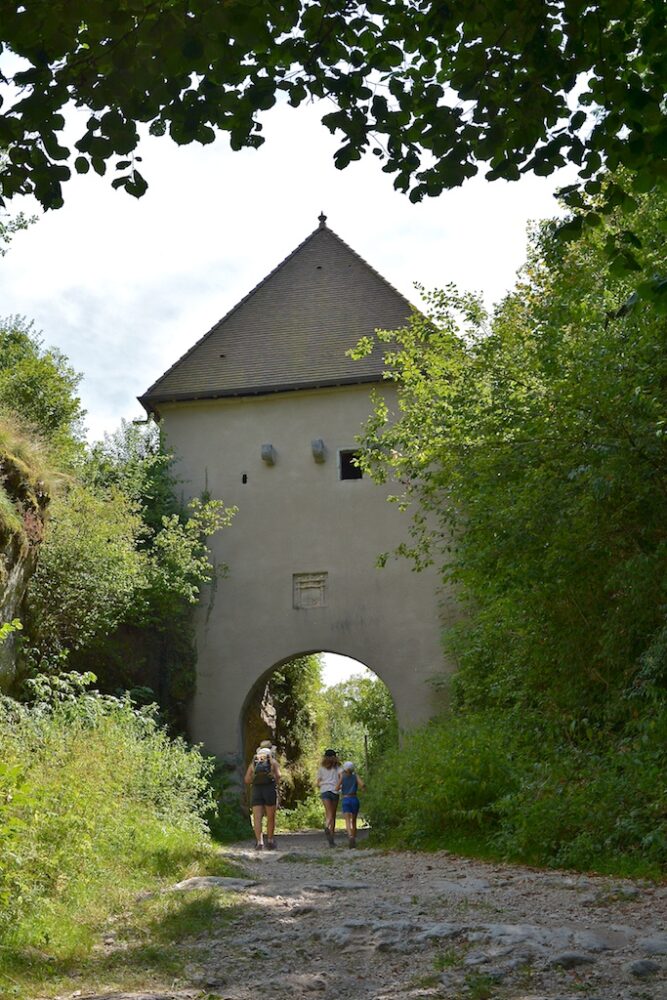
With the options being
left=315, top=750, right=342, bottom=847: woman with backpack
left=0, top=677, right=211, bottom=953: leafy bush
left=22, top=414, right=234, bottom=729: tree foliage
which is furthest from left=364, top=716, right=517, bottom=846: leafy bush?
left=22, top=414, right=234, bottom=729: tree foliage

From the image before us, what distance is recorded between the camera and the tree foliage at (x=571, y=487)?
8.56 metres

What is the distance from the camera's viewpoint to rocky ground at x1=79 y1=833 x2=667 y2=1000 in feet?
14.1

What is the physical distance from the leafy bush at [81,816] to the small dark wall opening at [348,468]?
8607 millimetres

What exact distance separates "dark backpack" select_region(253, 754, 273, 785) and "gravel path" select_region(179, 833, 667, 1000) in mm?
4608

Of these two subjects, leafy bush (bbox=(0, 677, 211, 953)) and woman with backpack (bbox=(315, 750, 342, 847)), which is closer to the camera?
leafy bush (bbox=(0, 677, 211, 953))

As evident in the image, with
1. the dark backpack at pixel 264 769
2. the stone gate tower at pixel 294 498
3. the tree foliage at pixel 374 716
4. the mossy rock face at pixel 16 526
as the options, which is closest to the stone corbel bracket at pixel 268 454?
the stone gate tower at pixel 294 498

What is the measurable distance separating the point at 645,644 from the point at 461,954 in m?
5.42

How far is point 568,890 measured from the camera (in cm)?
692

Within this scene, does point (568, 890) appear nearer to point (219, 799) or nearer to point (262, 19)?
point (262, 19)

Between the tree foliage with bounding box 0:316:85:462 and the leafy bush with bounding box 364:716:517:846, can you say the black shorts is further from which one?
the tree foliage with bounding box 0:316:85:462

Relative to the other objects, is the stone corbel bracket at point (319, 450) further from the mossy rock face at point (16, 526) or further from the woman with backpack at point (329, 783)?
the mossy rock face at point (16, 526)

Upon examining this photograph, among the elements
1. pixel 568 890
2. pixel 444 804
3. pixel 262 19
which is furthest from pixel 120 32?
pixel 444 804

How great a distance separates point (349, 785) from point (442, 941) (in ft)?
29.9

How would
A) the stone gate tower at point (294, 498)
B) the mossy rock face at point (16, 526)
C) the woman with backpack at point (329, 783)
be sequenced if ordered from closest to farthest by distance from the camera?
the mossy rock face at point (16, 526) → the woman with backpack at point (329, 783) → the stone gate tower at point (294, 498)
